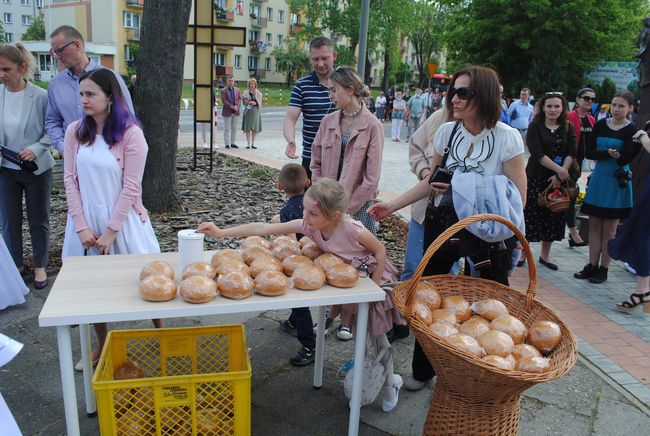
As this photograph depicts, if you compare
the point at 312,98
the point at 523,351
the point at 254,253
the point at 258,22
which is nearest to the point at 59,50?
the point at 312,98

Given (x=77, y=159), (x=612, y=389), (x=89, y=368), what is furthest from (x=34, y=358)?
(x=612, y=389)

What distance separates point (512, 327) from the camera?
2.45m

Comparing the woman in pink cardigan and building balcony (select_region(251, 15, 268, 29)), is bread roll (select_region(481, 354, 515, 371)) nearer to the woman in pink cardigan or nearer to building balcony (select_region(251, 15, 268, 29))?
the woman in pink cardigan

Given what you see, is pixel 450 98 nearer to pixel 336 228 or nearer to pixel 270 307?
pixel 336 228

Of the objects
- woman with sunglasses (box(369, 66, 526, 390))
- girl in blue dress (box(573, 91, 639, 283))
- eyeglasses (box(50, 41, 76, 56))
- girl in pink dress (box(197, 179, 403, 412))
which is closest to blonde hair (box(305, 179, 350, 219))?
girl in pink dress (box(197, 179, 403, 412))

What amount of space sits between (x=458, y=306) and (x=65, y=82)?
327 cm

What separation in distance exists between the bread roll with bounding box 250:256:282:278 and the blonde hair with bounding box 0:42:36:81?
281 cm

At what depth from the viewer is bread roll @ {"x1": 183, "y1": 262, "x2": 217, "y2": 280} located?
2.37m

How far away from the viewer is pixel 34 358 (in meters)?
3.42

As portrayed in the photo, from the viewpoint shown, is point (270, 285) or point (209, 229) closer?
point (270, 285)

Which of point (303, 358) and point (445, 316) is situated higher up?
point (445, 316)

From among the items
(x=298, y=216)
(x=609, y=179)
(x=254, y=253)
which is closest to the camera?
(x=254, y=253)

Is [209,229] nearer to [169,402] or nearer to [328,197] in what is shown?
[328,197]

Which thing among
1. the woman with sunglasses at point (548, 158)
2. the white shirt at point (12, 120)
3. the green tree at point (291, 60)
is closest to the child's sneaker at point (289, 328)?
the white shirt at point (12, 120)
